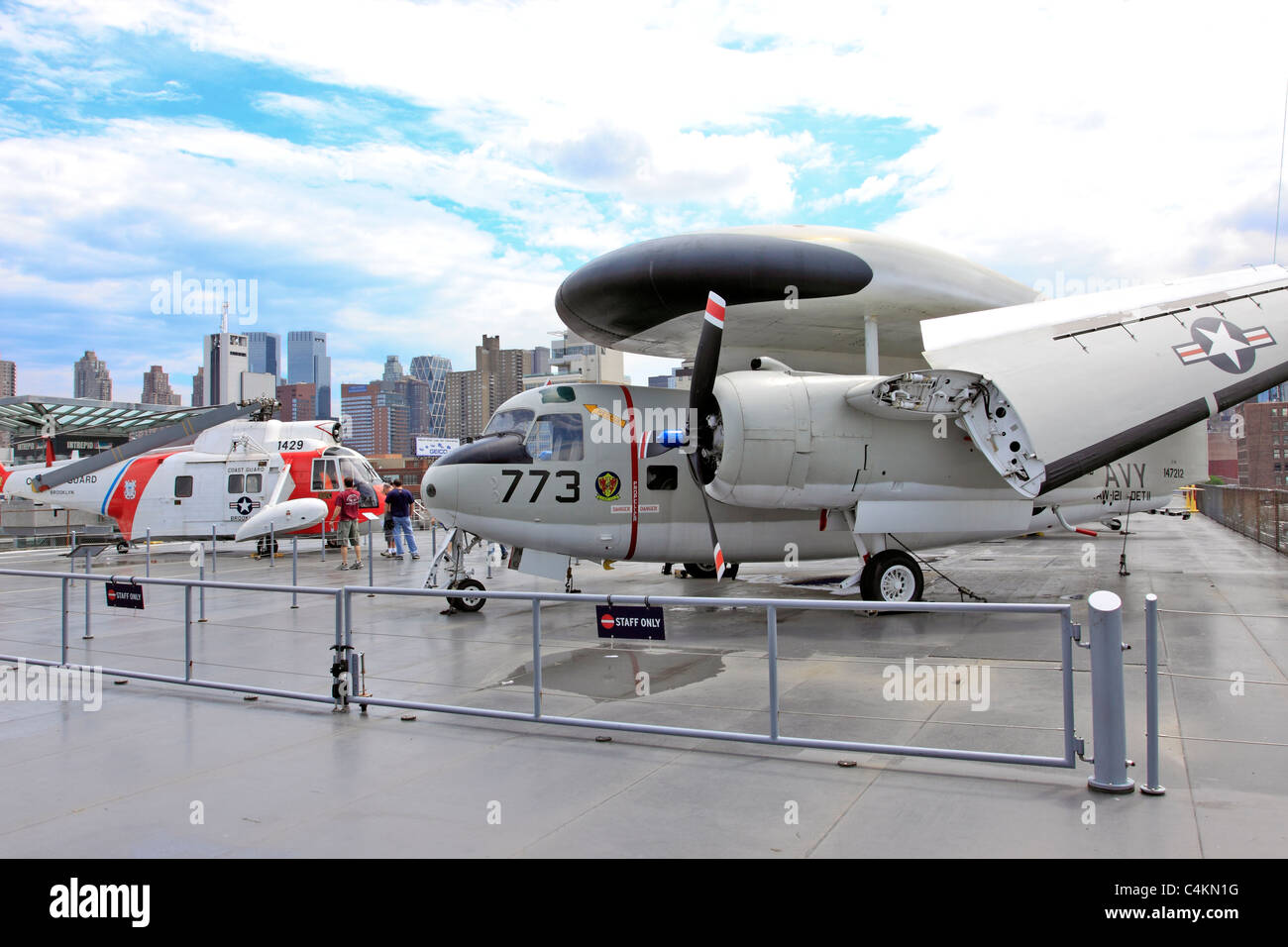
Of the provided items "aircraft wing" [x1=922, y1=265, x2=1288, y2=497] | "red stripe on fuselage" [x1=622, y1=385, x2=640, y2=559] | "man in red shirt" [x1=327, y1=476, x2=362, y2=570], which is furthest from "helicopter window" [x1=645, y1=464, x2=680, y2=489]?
"man in red shirt" [x1=327, y1=476, x2=362, y2=570]

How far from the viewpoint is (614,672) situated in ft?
26.2

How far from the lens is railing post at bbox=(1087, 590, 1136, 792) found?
4.75 meters

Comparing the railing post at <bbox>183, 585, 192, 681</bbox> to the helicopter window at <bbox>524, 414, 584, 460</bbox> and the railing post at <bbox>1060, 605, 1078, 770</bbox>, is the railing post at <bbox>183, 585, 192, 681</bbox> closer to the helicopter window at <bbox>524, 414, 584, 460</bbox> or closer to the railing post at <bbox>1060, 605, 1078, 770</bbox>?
the helicopter window at <bbox>524, 414, 584, 460</bbox>

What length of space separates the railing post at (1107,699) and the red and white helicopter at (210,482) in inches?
882

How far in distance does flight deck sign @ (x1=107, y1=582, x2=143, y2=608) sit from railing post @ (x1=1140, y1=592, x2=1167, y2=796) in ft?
29.3

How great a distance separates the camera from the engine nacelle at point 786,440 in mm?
10906

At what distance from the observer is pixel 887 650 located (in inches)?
334

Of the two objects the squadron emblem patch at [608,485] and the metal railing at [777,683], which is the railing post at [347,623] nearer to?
the metal railing at [777,683]

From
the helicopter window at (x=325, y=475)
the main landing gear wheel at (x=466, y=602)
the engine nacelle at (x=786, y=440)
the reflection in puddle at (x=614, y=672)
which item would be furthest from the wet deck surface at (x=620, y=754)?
the helicopter window at (x=325, y=475)

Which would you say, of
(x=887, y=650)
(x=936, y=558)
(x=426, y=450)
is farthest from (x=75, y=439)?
(x=887, y=650)

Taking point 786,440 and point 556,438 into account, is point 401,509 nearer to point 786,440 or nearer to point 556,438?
point 556,438

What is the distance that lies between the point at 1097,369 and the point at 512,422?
314 inches

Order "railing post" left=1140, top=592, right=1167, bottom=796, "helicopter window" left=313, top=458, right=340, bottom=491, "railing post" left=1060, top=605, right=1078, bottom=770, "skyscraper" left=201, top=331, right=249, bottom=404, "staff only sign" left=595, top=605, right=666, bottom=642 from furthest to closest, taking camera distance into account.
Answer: "skyscraper" left=201, top=331, right=249, bottom=404, "helicopter window" left=313, top=458, right=340, bottom=491, "staff only sign" left=595, top=605, right=666, bottom=642, "railing post" left=1060, top=605, right=1078, bottom=770, "railing post" left=1140, top=592, right=1167, bottom=796

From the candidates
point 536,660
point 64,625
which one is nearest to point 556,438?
point 536,660
